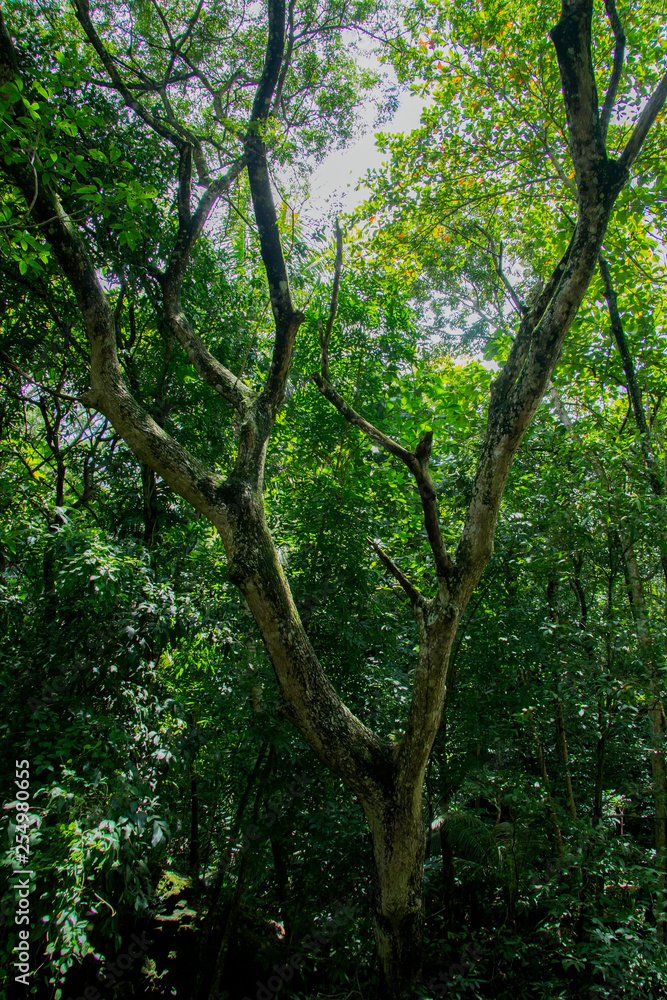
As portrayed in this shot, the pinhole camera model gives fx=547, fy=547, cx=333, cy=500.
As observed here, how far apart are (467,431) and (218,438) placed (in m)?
2.10

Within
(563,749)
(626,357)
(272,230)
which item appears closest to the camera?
(563,749)

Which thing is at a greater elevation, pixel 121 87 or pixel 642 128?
pixel 121 87

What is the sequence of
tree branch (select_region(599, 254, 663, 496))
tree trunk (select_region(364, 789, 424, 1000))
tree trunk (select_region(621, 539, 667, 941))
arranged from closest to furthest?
tree trunk (select_region(364, 789, 424, 1000))
tree trunk (select_region(621, 539, 667, 941))
tree branch (select_region(599, 254, 663, 496))

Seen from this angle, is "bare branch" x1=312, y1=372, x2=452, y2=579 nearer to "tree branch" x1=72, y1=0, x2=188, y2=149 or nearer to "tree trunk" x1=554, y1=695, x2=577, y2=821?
"tree trunk" x1=554, y1=695, x2=577, y2=821

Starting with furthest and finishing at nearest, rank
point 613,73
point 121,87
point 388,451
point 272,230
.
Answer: point 121,87 → point 272,230 → point 388,451 → point 613,73

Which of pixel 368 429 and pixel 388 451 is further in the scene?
pixel 388 451

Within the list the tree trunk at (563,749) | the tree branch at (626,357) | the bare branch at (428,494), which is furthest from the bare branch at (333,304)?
the tree trunk at (563,749)

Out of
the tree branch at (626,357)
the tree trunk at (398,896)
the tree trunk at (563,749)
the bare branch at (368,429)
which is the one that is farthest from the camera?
the tree branch at (626,357)

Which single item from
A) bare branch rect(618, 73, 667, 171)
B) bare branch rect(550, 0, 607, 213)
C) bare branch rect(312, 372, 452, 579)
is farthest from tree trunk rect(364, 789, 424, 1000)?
bare branch rect(618, 73, 667, 171)

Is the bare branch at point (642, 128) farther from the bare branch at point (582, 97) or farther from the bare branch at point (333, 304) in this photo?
the bare branch at point (333, 304)

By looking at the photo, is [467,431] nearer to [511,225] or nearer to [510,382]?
[510,382]

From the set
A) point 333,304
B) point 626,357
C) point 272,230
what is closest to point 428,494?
point 333,304

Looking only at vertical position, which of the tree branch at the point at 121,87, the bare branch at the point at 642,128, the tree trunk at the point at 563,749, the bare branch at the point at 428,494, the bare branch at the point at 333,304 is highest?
the tree branch at the point at 121,87

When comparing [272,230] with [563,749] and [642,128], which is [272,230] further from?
[563,749]
